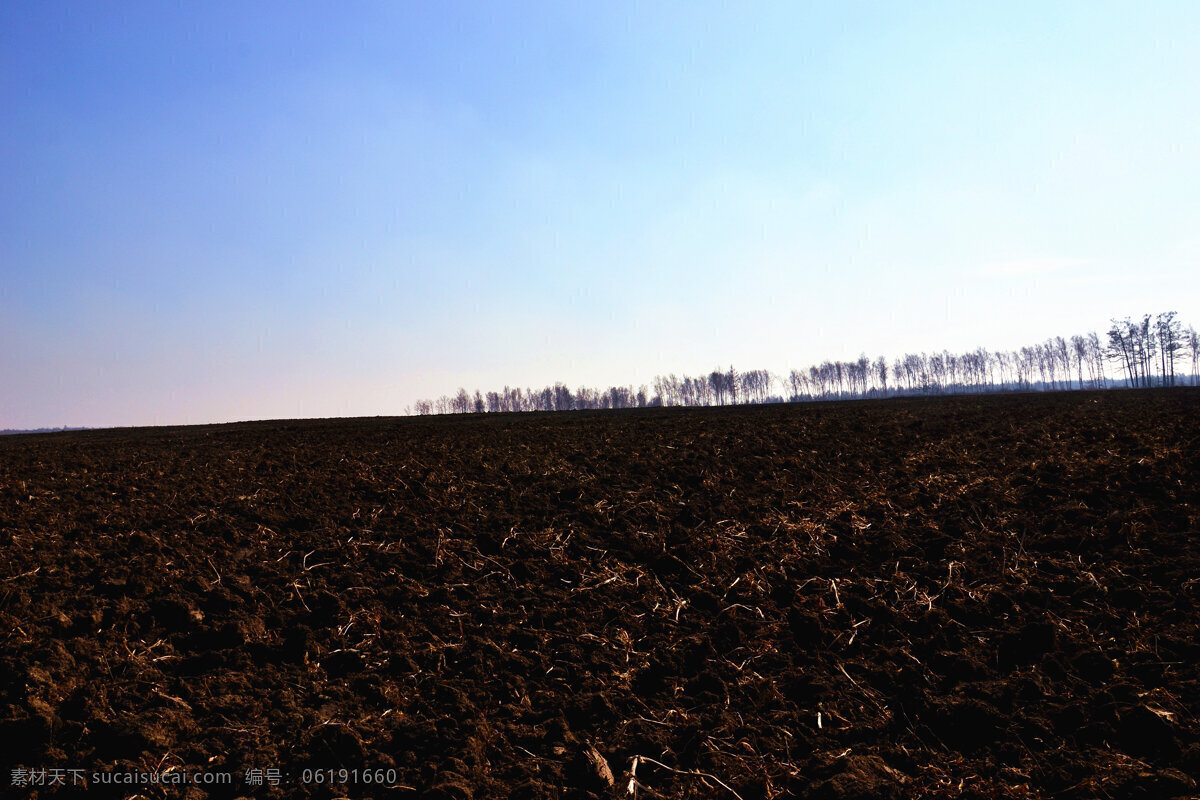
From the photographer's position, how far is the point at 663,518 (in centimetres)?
1078

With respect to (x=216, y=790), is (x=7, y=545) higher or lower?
higher

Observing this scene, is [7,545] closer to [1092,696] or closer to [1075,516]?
[1092,696]

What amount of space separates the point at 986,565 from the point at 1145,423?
12794mm

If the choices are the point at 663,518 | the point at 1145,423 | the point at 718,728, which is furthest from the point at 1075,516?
the point at 1145,423

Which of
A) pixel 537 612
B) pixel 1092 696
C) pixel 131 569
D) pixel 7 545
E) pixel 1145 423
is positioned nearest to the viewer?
pixel 1092 696

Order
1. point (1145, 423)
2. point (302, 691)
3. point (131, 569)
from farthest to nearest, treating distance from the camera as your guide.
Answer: point (1145, 423)
point (131, 569)
point (302, 691)

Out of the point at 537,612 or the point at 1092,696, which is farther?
the point at 537,612

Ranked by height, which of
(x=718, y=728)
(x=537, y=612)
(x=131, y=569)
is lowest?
(x=718, y=728)

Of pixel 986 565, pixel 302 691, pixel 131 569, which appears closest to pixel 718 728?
pixel 302 691

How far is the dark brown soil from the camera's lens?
5.24 metres

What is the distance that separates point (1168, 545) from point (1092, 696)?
4245 mm

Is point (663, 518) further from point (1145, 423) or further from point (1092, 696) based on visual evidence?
point (1145, 423)

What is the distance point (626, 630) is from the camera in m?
7.46

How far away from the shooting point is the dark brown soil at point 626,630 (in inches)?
206
